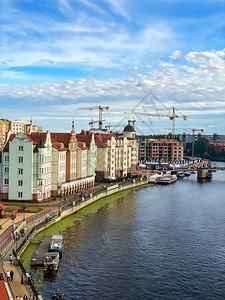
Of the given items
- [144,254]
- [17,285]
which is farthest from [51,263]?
[144,254]

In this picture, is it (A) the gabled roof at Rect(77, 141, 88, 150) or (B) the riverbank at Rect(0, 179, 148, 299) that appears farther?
(A) the gabled roof at Rect(77, 141, 88, 150)

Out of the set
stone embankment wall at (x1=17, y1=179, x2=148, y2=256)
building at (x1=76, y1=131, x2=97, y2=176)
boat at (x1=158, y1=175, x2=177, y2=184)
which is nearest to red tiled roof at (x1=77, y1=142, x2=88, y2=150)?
building at (x1=76, y1=131, x2=97, y2=176)

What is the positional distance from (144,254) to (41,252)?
15.3 metres

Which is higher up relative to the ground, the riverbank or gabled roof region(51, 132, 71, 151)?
gabled roof region(51, 132, 71, 151)

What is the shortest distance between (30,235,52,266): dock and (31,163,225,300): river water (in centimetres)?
288

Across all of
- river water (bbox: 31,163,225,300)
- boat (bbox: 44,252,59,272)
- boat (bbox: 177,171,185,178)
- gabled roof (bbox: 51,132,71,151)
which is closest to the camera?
river water (bbox: 31,163,225,300)

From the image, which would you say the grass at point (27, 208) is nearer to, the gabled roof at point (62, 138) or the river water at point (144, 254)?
the river water at point (144, 254)

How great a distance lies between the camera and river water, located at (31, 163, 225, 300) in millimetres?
46219

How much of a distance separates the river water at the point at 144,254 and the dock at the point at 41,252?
9.46ft

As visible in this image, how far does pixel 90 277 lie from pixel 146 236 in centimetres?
2169

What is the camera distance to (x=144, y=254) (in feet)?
194

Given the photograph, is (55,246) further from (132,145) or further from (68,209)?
(132,145)

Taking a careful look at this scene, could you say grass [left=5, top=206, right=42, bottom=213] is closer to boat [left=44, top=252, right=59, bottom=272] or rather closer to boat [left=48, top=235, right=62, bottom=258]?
boat [left=48, top=235, right=62, bottom=258]

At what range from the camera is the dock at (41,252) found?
5241 cm
